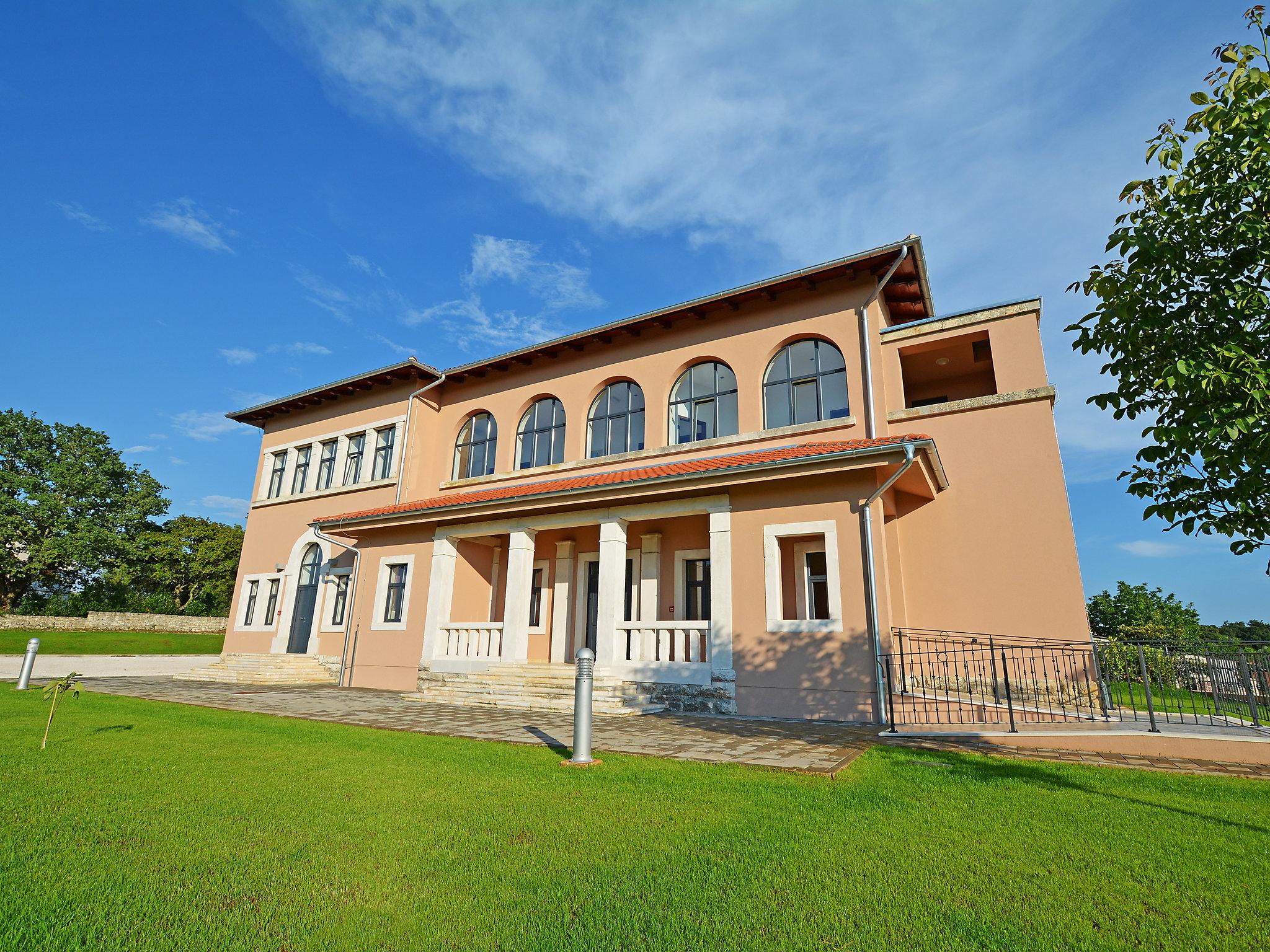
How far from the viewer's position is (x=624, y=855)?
12.1 feet

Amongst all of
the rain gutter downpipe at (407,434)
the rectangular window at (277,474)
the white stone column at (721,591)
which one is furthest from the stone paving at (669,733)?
the rectangular window at (277,474)

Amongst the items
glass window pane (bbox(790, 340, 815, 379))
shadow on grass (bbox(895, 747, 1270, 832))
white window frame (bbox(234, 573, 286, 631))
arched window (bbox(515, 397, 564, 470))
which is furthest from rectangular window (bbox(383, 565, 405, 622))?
shadow on grass (bbox(895, 747, 1270, 832))

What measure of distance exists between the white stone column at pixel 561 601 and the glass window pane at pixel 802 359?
21.1 feet

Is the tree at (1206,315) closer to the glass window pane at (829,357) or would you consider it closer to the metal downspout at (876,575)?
the metal downspout at (876,575)

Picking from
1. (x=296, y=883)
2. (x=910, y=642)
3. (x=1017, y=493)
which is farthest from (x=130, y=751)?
(x=1017, y=493)

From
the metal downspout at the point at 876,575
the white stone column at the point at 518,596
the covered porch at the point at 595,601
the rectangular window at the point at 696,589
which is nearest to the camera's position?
the metal downspout at the point at 876,575

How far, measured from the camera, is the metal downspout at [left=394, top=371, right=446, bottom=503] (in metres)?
18.1

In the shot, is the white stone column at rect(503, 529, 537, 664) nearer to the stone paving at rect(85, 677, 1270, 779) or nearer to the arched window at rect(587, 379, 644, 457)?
the stone paving at rect(85, 677, 1270, 779)

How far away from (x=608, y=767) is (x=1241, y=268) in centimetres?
716

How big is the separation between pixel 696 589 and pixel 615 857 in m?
9.94

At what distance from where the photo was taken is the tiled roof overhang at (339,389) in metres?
18.4

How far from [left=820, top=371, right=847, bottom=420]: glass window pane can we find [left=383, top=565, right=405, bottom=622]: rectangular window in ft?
35.7

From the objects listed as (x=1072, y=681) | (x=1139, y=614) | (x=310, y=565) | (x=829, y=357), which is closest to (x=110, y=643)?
(x=310, y=565)

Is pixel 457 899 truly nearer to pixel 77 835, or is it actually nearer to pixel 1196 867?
pixel 77 835
